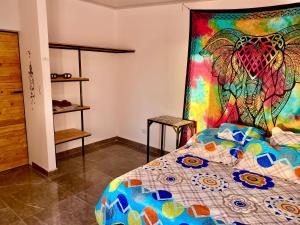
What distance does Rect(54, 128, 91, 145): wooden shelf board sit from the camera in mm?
3361

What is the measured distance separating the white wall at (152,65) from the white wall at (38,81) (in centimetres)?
155

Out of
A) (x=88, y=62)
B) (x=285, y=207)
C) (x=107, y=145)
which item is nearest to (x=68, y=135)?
(x=107, y=145)

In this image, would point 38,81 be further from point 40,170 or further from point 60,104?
point 40,170

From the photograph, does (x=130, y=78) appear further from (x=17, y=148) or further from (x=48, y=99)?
(x=17, y=148)

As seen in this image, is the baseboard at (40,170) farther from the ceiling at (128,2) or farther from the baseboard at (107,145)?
the ceiling at (128,2)

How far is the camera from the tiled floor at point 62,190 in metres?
2.36


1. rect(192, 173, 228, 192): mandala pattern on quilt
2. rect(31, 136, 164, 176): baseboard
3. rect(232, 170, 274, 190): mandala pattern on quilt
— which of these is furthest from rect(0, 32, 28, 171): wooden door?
rect(232, 170, 274, 190): mandala pattern on quilt

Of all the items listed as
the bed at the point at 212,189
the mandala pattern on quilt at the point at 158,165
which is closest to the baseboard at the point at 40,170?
the bed at the point at 212,189

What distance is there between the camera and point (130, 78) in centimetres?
424

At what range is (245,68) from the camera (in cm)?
296

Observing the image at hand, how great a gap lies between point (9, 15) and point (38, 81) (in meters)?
0.90

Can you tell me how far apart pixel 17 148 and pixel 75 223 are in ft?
5.61

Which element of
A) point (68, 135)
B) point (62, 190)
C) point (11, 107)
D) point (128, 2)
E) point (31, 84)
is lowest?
point (62, 190)

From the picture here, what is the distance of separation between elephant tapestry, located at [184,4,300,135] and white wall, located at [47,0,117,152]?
1568 millimetres
